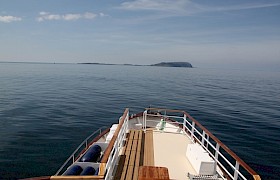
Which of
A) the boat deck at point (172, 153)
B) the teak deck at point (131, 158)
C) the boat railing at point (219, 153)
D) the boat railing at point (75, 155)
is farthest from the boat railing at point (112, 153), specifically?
the boat railing at point (219, 153)

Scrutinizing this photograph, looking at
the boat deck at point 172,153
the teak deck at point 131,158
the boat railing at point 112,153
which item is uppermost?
the boat railing at point 112,153

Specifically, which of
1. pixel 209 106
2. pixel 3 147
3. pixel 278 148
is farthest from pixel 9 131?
pixel 209 106

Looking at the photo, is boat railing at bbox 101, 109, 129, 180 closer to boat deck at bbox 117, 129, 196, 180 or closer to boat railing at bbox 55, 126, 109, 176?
boat deck at bbox 117, 129, 196, 180

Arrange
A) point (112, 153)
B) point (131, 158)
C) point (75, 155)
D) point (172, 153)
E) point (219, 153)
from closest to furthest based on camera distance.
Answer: point (219, 153), point (112, 153), point (131, 158), point (172, 153), point (75, 155)

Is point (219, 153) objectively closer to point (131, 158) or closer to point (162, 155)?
point (162, 155)

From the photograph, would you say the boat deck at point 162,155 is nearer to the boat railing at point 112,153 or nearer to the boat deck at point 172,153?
the boat deck at point 172,153

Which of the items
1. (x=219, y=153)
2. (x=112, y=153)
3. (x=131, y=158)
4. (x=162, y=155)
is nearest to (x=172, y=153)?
(x=162, y=155)

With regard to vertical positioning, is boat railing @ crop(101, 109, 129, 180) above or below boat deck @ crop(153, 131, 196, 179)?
above

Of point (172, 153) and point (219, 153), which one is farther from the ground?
point (219, 153)

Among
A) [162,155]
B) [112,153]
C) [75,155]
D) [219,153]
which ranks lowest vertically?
[75,155]

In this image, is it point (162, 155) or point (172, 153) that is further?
point (172, 153)

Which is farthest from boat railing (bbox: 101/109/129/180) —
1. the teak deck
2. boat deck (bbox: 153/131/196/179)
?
boat deck (bbox: 153/131/196/179)

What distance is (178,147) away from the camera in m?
9.45

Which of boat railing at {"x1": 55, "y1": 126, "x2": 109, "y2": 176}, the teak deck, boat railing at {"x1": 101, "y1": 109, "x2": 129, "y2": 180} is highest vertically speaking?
boat railing at {"x1": 101, "y1": 109, "x2": 129, "y2": 180}
